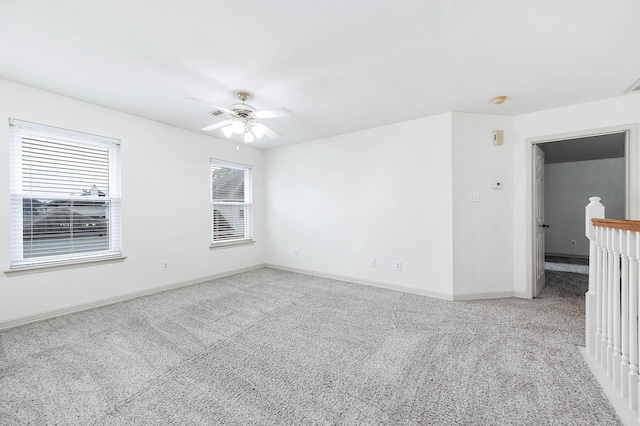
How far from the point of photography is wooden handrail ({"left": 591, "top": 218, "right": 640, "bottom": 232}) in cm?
132

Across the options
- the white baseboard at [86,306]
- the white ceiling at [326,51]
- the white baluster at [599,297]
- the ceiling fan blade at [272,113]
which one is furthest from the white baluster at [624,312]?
the white baseboard at [86,306]

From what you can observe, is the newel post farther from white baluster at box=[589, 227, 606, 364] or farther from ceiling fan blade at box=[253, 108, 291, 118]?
ceiling fan blade at box=[253, 108, 291, 118]

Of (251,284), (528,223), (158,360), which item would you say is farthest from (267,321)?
(528,223)

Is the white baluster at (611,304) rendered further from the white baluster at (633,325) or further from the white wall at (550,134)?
the white wall at (550,134)

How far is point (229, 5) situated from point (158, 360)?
2541 mm

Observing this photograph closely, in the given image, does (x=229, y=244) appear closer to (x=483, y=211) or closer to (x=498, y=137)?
(x=483, y=211)

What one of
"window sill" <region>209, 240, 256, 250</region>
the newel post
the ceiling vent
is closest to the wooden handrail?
the newel post

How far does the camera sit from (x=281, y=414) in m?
1.47

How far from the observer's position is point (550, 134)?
316cm

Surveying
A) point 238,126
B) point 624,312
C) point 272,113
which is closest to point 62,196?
point 238,126

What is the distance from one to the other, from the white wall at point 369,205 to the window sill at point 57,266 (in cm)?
255

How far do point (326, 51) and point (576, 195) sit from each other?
699 cm

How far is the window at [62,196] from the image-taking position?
266 cm

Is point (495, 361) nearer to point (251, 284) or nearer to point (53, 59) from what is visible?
point (251, 284)
